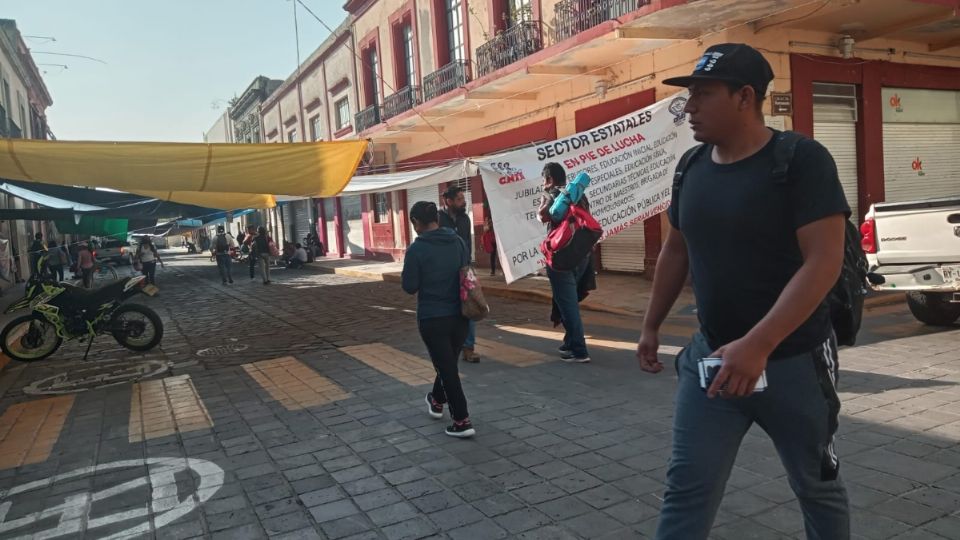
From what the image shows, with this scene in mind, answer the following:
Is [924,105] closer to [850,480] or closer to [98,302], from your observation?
[850,480]

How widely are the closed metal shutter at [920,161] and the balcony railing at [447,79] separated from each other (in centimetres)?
924

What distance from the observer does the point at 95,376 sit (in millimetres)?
7336

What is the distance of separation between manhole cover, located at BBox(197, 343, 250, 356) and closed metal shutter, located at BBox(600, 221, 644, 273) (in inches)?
287

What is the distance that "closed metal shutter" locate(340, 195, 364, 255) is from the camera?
84.0 feet

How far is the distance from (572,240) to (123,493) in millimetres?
3923

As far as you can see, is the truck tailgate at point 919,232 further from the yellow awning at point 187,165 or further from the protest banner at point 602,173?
the yellow awning at point 187,165

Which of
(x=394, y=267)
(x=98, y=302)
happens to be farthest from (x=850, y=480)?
(x=394, y=267)

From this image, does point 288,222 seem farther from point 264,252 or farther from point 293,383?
point 293,383

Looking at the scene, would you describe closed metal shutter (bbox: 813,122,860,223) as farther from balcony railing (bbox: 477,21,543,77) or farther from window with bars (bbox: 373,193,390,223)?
window with bars (bbox: 373,193,390,223)

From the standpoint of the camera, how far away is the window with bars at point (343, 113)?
25.4m

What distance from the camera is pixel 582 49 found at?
11172mm

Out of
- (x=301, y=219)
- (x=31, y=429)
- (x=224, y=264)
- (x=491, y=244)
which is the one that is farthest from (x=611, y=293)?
(x=301, y=219)

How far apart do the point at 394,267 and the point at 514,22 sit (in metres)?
8.39

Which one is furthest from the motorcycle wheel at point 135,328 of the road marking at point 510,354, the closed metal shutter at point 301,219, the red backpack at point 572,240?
the closed metal shutter at point 301,219
